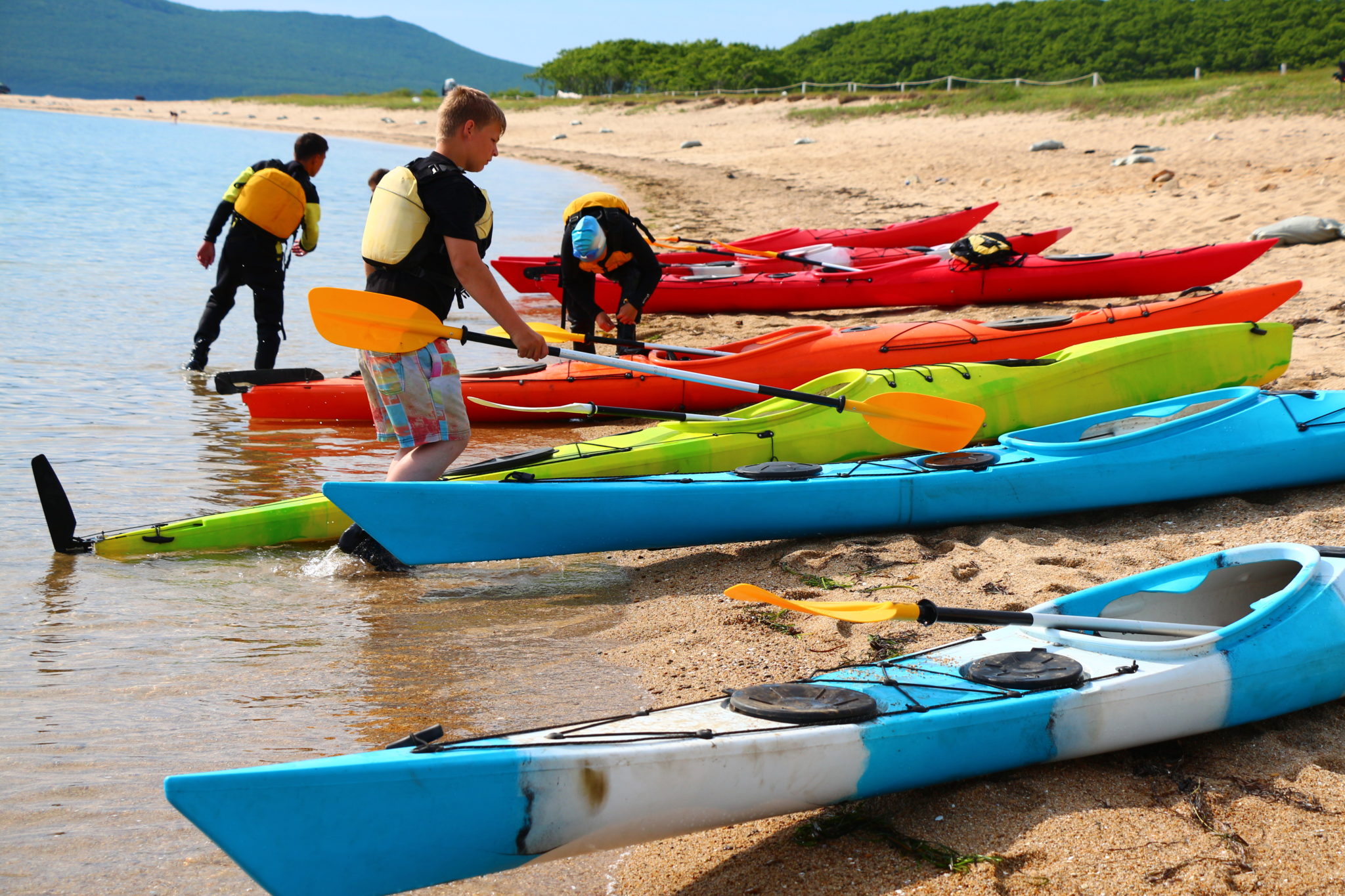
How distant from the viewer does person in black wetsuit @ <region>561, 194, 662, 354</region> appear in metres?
6.28

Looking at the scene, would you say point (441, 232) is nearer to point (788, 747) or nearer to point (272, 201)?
point (788, 747)

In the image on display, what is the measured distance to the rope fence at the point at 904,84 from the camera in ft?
89.2

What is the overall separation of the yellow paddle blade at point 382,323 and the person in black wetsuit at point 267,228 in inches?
124

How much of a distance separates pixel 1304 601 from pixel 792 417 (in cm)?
225

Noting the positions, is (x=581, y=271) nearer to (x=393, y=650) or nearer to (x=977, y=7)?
(x=393, y=650)

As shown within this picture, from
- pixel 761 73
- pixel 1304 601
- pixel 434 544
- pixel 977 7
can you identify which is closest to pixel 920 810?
pixel 1304 601

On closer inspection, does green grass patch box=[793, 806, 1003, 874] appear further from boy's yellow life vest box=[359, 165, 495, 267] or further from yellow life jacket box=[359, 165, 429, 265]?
yellow life jacket box=[359, 165, 429, 265]

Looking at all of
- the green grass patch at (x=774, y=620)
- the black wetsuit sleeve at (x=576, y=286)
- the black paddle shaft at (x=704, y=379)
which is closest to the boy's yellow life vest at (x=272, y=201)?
the black wetsuit sleeve at (x=576, y=286)

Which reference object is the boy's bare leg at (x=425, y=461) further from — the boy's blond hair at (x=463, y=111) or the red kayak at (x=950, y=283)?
the red kayak at (x=950, y=283)

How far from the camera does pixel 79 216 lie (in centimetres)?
1575

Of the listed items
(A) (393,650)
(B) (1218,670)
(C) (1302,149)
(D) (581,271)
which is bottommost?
(A) (393,650)

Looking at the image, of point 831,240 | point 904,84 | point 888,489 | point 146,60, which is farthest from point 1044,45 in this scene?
point 146,60

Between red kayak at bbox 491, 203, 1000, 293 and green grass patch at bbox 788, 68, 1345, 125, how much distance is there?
20.7 ft

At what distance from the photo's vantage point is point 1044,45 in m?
35.7
